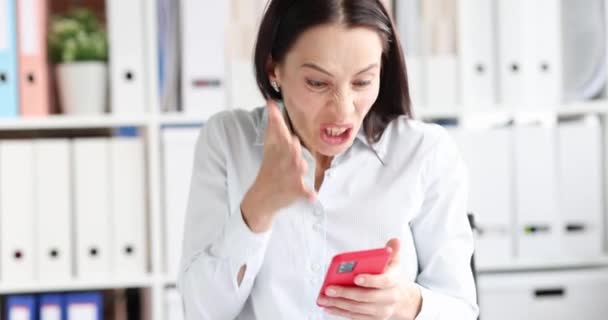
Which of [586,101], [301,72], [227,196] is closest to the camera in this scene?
[301,72]

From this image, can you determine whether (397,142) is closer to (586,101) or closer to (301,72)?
(301,72)

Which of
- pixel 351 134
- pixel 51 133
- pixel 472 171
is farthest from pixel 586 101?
pixel 51 133

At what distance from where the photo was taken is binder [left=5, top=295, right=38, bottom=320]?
6.24 feet

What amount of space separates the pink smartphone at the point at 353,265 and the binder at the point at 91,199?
41.0 inches

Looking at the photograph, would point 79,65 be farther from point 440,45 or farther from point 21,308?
point 440,45

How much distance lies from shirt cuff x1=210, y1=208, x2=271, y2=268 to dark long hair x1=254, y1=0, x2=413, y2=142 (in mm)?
236

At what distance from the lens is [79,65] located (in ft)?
6.26

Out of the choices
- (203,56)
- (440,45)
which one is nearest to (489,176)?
(440,45)

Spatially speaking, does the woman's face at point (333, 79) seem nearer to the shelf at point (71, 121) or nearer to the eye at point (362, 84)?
the eye at point (362, 84)

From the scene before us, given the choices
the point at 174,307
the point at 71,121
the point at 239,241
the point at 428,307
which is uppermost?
the point at 71,121

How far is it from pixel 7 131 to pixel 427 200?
1.34m

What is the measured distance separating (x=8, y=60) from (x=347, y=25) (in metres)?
1.11

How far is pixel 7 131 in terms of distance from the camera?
6.90 feet

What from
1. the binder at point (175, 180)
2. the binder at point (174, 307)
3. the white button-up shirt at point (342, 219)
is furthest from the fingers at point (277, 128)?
the binder at point (174, 307)
